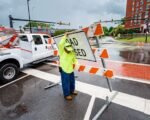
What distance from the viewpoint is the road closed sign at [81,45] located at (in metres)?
3.67

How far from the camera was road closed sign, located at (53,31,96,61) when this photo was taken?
12.1 ft

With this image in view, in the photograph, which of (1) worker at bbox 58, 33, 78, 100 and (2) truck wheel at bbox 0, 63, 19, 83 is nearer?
(1) worker at bbox 58, 33, 78, 100

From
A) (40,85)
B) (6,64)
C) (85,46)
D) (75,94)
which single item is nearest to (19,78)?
Result: (6,64)

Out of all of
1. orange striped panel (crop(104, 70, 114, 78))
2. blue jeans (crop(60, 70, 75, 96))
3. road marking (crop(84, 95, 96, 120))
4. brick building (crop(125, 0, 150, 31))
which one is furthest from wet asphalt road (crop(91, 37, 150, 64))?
brick building (crop(125, 0, 150, 31))

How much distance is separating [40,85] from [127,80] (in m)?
3.48

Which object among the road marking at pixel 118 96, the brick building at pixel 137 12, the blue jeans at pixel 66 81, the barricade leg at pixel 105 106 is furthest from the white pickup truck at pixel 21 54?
the brick building at pixel 137 12

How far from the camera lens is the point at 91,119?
132 inches

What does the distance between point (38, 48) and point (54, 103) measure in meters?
4.70

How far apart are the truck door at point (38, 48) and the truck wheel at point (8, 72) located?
1796mm

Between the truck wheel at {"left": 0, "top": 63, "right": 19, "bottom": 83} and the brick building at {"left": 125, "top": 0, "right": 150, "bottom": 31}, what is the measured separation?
6481 cm

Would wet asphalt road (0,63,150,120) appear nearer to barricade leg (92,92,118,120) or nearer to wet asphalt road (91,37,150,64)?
barricade leg (92,92,118,120)

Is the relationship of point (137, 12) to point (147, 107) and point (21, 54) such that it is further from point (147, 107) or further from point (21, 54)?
point (147, 107)

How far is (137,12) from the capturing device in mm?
68688

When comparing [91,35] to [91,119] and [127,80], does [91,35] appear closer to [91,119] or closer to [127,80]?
[91,119]
